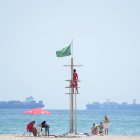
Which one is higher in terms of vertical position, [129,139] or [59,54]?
[59,54]

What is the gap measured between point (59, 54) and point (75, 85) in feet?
9.04

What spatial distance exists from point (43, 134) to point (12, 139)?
19.9 feet

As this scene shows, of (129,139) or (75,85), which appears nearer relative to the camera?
(129,139)

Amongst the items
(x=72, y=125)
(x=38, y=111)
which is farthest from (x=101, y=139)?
(x=38, y=111)

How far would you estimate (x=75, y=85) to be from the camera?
127 ft

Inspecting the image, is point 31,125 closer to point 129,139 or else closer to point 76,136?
point 76,136

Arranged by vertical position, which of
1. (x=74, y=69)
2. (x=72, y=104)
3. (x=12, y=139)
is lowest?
(x=12, y=139)

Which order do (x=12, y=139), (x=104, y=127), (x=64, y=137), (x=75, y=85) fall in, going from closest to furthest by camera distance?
(x=12, y=139)
(x=64, y=137)
(x=75, y=85)
(x=104, y=127)

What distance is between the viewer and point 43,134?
39969mm

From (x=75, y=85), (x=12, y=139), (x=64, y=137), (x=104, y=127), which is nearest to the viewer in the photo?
(x=12, y=139)

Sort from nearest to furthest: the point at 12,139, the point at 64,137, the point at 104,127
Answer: the point at 12,139, the point at 64,137, the point at 104,127

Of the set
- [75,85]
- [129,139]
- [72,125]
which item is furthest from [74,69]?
[129,139]

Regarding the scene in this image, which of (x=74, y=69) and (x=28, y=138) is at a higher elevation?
(x=74, y=69)

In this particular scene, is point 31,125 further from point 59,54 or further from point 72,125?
point 59,54
